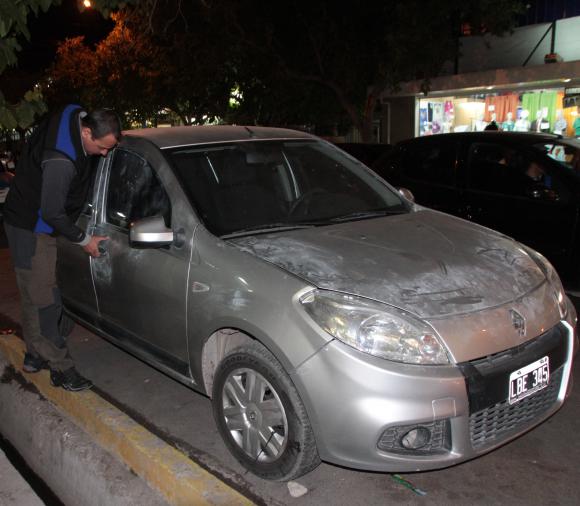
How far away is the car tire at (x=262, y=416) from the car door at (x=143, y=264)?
0.41 m

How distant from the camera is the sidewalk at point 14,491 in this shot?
317cm

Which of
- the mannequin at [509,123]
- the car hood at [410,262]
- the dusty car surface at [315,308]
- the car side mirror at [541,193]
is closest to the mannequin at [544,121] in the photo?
the mannequin at [509,123]

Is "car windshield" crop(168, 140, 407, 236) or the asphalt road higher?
"car windshield" crop(168, 140, 407, 236)

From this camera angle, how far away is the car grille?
2.69 meters

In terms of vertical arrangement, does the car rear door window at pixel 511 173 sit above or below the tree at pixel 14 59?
below

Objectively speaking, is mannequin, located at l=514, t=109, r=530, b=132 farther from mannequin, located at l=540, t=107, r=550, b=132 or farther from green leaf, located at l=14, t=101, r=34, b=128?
green leaf, located at l=14, t=101, r=34, b=128

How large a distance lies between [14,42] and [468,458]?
344cm

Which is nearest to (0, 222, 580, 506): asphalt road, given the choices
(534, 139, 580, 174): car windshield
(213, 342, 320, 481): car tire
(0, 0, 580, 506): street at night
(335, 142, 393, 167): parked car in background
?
(0, 0, 580, 506): street at night

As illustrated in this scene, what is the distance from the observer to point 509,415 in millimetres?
2812

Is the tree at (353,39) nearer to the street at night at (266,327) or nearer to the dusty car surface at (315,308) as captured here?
the street at night at (266,327)

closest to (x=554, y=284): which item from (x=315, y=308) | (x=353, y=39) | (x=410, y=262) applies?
(x=410, y=262)

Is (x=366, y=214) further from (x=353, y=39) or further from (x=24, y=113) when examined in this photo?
(x=353, y=39)

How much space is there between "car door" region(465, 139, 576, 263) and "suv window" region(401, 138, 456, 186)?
0.21 m

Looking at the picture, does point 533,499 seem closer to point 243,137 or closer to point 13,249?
point 243,137
